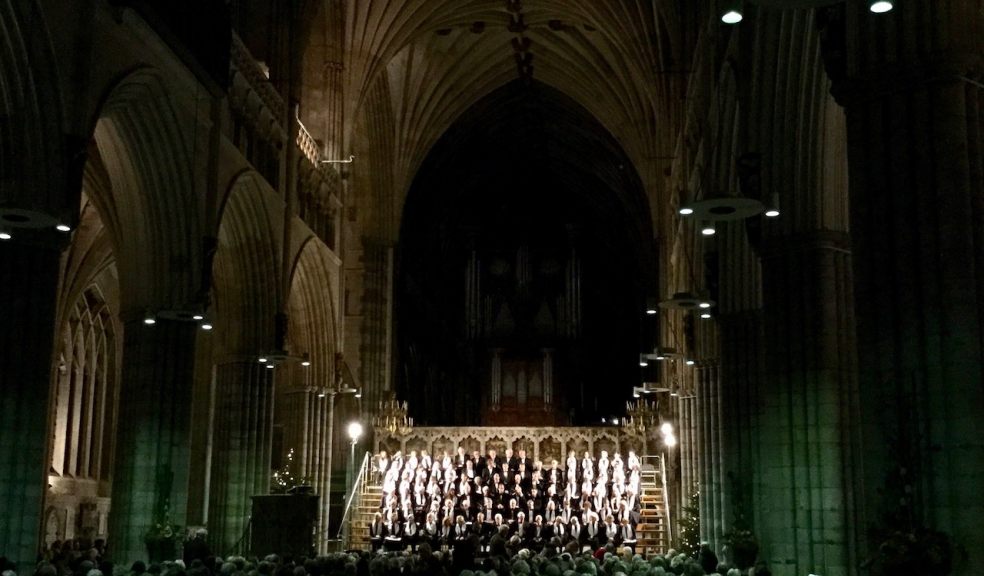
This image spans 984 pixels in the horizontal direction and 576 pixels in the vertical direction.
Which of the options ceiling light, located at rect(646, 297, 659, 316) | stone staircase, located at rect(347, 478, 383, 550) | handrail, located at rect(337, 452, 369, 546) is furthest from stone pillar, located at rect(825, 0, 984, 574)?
stone staircase, located at rect(347, 478, 383, 550)

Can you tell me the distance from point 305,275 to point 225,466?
26.6 ft

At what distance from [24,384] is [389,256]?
26.9 m

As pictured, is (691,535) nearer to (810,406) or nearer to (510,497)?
(810,406)

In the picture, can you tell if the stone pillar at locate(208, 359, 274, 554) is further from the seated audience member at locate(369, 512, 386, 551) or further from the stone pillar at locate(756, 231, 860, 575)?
the stone pillar at locate(756, 231, 860, 575)

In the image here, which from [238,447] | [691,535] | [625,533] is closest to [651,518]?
[625,533]

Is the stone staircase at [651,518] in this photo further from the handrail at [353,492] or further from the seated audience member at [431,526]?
the handrail at [353,492]

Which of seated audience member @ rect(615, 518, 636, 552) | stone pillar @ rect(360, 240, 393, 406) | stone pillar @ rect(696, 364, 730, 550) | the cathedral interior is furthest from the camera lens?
stone pillar @ rect(360, 240, 393, 406)

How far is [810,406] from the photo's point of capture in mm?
15727

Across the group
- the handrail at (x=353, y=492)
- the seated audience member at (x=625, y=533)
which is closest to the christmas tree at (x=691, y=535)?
the seated audience member at (x=625, y=533)

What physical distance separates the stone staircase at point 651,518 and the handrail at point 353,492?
872cm

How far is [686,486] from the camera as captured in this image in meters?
31.8

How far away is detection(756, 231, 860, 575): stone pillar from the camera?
15.2 meters

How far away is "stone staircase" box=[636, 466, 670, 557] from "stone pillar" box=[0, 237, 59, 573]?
67.4 ft

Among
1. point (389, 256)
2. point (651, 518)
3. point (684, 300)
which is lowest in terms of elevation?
point (651, 518)
